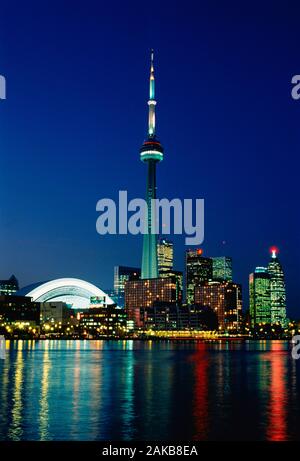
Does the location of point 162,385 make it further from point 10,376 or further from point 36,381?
point 10,376

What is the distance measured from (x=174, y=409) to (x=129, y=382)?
18.2m

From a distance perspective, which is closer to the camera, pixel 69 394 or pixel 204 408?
pixel 204 408

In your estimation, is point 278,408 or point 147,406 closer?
point 278,408

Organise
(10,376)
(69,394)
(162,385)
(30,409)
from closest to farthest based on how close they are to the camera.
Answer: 1. (30,409)
2. (69,394)
3. (162,385)
4. (10,376)

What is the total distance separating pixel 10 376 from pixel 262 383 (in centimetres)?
2328

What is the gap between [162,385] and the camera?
53250 millimetres

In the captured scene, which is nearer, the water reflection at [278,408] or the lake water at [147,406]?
the water reflection at [278,408]

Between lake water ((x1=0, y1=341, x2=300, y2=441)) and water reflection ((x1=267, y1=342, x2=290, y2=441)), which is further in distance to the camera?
lake water ((x1=0, y1=341, x2=300, y2=441))
